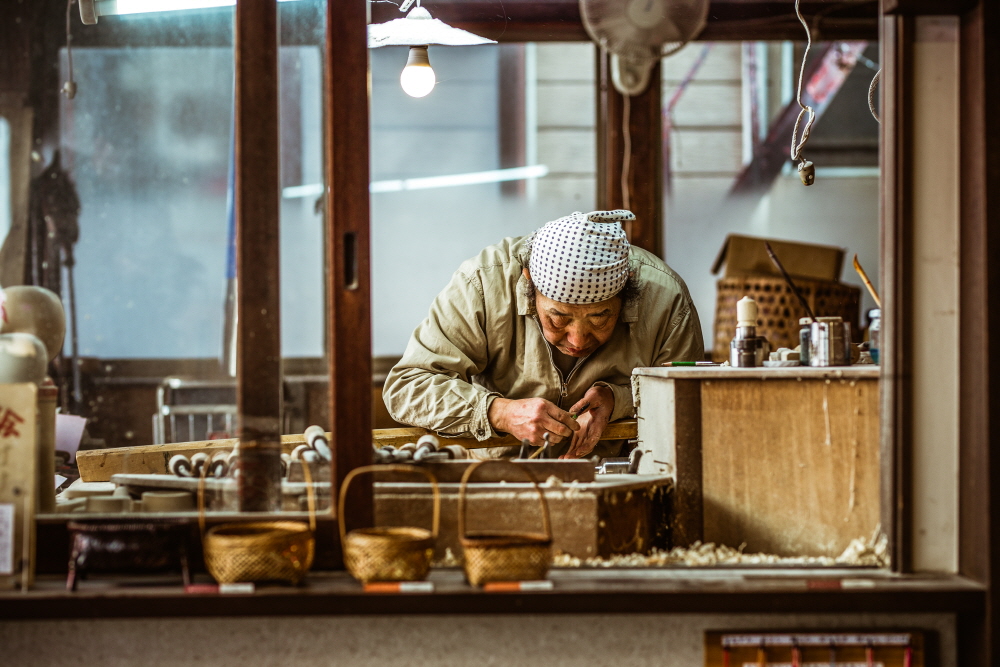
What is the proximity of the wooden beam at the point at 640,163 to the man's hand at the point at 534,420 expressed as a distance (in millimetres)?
2116

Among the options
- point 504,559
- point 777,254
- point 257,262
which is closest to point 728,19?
point 777,254

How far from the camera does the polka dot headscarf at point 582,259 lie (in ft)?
10.5

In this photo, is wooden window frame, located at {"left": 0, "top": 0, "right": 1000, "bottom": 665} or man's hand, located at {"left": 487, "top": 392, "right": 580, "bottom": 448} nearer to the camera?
wooden window frame, located at {"left": 0, "top": 0, "right": 1000, "bottom": 665}

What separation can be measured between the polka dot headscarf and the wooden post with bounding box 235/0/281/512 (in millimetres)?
1477

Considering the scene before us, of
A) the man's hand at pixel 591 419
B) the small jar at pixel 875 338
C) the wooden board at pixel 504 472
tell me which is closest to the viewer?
the wooden board at pixel 504 472

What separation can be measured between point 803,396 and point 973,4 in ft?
3.01

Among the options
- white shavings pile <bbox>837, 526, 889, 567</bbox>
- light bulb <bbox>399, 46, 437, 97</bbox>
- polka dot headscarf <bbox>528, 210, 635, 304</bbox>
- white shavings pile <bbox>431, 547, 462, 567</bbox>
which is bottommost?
white shavings pile <bbox>431, 547, 462, 567</bbox>

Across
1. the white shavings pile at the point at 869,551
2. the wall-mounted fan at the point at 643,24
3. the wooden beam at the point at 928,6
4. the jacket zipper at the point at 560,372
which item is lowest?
the white shavings pile at the point at 869,551

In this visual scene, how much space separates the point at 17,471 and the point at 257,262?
0.63 m

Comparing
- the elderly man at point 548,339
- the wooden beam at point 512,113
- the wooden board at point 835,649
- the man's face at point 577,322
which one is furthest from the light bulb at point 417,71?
the wooden beam at point 512,113

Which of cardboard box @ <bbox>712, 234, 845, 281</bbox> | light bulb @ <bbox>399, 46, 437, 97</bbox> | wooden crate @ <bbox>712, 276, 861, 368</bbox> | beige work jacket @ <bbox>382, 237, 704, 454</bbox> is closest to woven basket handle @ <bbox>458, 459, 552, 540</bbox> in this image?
beige work jacket @ <bbox>382, 237, 704, 454</bbox>

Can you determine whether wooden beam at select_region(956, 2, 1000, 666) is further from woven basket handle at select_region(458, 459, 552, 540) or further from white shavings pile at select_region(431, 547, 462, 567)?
white shavings pile at select_region(431, 547, 462, 567)

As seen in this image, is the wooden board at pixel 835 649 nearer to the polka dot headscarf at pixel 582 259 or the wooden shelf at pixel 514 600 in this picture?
the wooden shelf at pixel 514 600

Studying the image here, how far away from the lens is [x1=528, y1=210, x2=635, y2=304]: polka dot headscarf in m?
3.21
